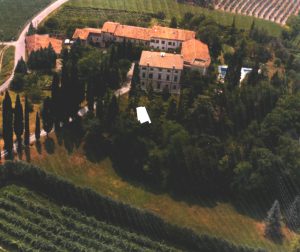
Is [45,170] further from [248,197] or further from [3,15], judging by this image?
[3,15]

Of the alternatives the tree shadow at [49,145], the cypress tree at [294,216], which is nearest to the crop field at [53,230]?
the tree shadow at [49,145]

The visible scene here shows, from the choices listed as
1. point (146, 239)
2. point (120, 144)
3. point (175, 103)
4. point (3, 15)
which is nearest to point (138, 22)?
point (3, 15)

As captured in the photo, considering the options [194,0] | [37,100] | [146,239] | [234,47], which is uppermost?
[194,0]

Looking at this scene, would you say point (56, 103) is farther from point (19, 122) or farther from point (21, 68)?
point (21, 68)

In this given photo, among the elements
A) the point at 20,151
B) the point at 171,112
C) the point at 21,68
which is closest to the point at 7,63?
the point at 21,68

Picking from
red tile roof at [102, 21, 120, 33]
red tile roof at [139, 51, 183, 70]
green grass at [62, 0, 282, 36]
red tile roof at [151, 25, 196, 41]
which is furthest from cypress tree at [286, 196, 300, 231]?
green grass at [62, 0, 282, 36]

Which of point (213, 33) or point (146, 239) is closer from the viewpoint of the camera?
point (146, 239)

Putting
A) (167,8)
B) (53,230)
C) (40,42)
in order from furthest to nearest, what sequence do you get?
1. (167,8)
2. (40,42)
3. (53,230)
